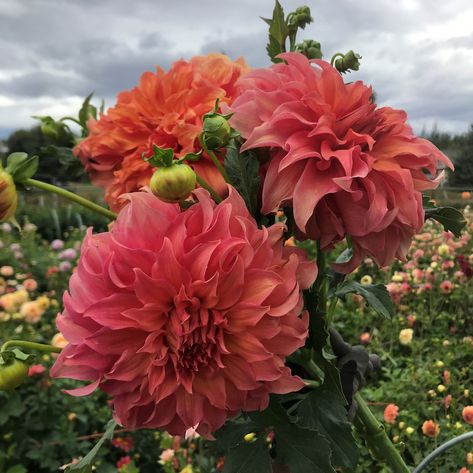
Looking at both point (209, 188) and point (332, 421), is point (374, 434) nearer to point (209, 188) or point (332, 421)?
point (332, 421)

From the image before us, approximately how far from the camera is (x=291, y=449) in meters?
0.49

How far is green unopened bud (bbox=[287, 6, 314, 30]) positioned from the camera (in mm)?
568

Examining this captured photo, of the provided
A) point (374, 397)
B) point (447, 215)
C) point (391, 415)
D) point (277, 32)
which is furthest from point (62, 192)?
point (374, 397)

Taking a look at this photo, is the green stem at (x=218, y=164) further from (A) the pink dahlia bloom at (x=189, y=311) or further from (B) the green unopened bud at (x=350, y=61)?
(B) the green unopened bud at (x=350, y=61)

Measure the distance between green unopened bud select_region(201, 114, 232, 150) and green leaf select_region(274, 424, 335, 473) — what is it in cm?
25

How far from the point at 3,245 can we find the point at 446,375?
8.62 feet

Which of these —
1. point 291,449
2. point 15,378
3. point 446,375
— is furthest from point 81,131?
point 446,375

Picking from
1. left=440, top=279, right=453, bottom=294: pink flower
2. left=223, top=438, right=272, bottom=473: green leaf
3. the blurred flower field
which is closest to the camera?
left=223, top=438, right=272, bottom=473: green leaf

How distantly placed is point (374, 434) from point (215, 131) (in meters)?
0.39

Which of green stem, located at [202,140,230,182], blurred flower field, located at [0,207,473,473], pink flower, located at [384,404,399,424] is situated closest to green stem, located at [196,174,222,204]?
green stem, located at [202,140,230,182]

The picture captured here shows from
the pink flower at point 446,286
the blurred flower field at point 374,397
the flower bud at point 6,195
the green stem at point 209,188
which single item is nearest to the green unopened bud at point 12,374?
the flower bud at point 6,195

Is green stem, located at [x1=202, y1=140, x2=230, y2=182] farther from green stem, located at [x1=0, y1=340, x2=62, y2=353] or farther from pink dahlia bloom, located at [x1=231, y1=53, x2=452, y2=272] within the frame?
green stem, located at [x1=0, y1=340, x2=62, y2=353]

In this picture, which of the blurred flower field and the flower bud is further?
the blurred flower field

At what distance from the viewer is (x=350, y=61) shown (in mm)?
533
